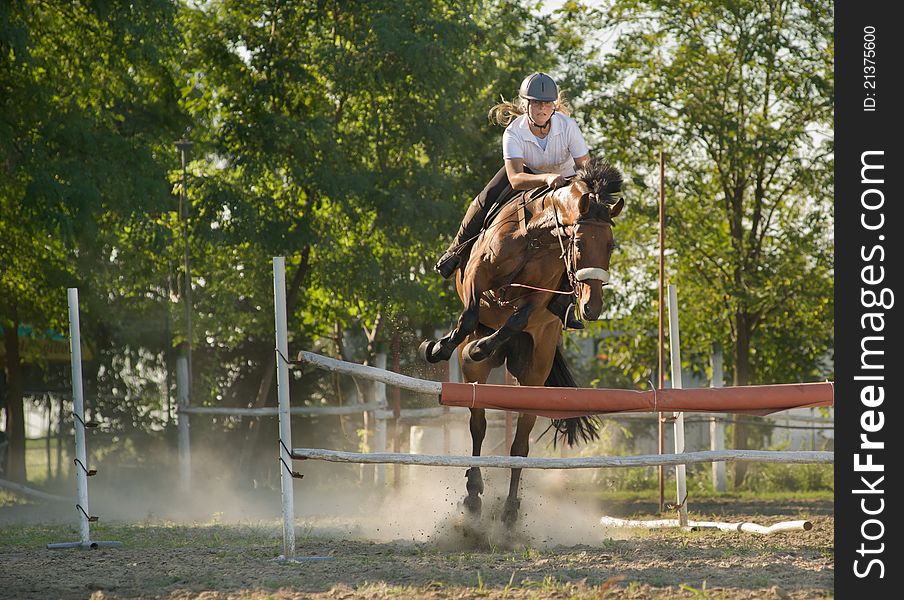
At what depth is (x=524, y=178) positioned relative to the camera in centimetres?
689

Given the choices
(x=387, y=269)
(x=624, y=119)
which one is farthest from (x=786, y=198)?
(x=387, y=269)

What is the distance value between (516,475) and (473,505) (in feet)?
1.60

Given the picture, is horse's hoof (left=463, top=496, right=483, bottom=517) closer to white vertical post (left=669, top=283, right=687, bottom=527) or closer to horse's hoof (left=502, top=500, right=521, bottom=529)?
horse's hoof (left=502, top=500, right=521, bottom=529)

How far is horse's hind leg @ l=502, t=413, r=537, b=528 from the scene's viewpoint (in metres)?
6.93

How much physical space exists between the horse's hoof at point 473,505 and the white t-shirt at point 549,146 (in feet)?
7.01

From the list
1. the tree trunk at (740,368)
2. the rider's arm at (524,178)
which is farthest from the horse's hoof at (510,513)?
the tree trunk at (740,368)

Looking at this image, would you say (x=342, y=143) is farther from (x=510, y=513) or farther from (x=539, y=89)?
(x=510, y=513)

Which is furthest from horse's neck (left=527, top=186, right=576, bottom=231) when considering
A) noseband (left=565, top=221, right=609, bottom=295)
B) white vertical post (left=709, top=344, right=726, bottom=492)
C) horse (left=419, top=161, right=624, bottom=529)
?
white vertical post (left=709, top=344, right=726, bottom=492)

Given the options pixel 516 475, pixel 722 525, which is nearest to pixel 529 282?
pixel 516 475

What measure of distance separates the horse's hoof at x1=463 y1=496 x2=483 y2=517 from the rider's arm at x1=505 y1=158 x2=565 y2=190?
6.41 feet

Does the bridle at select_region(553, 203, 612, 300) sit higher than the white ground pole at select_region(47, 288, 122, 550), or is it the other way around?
the bridle at select_region(553, 203, 612, 300)
